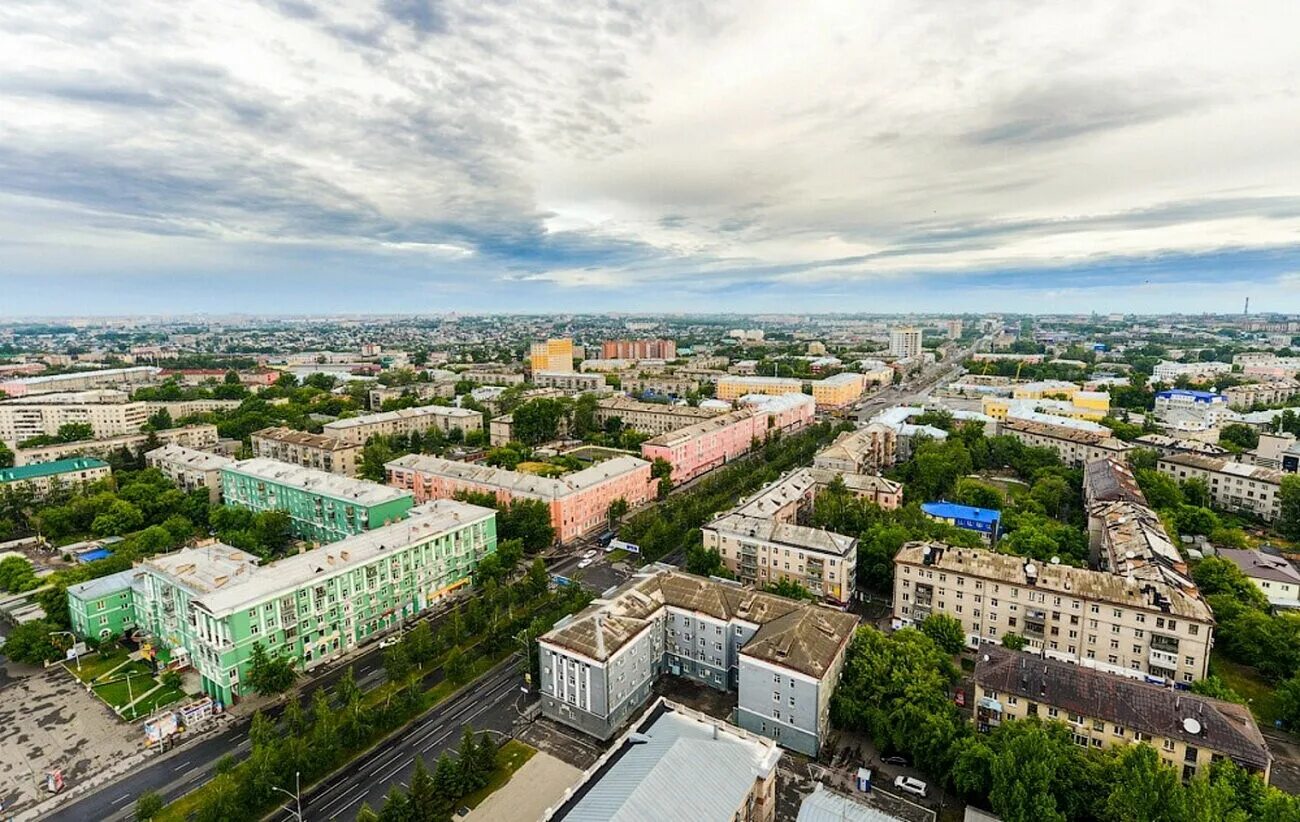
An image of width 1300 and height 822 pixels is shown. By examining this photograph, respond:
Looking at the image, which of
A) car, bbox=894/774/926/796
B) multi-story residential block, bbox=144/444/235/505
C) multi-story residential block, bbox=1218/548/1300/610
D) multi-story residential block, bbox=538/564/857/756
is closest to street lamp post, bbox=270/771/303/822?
multi-story residential block, bbox=538/564/857/756

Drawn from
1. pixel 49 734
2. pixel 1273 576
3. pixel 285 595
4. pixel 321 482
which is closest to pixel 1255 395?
pixel 1273 576

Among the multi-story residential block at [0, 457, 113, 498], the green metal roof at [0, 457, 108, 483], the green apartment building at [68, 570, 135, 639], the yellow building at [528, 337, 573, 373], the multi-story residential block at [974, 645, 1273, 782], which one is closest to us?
the multi-story residential block at [974, 645, 1273, 782]

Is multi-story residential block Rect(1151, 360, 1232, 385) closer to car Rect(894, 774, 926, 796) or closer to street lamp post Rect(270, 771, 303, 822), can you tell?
car Rect(894, 774, 926, 796)

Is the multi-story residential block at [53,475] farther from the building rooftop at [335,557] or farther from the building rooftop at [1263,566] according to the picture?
the building rooftop at [1263,566]

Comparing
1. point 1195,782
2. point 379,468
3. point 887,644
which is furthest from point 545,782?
point 379,468

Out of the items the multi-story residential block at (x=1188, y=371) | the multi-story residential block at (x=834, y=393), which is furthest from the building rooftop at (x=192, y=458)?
the multi-story residential block at (x=1188, y=371)

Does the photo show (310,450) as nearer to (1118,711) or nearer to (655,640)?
(655,640)
